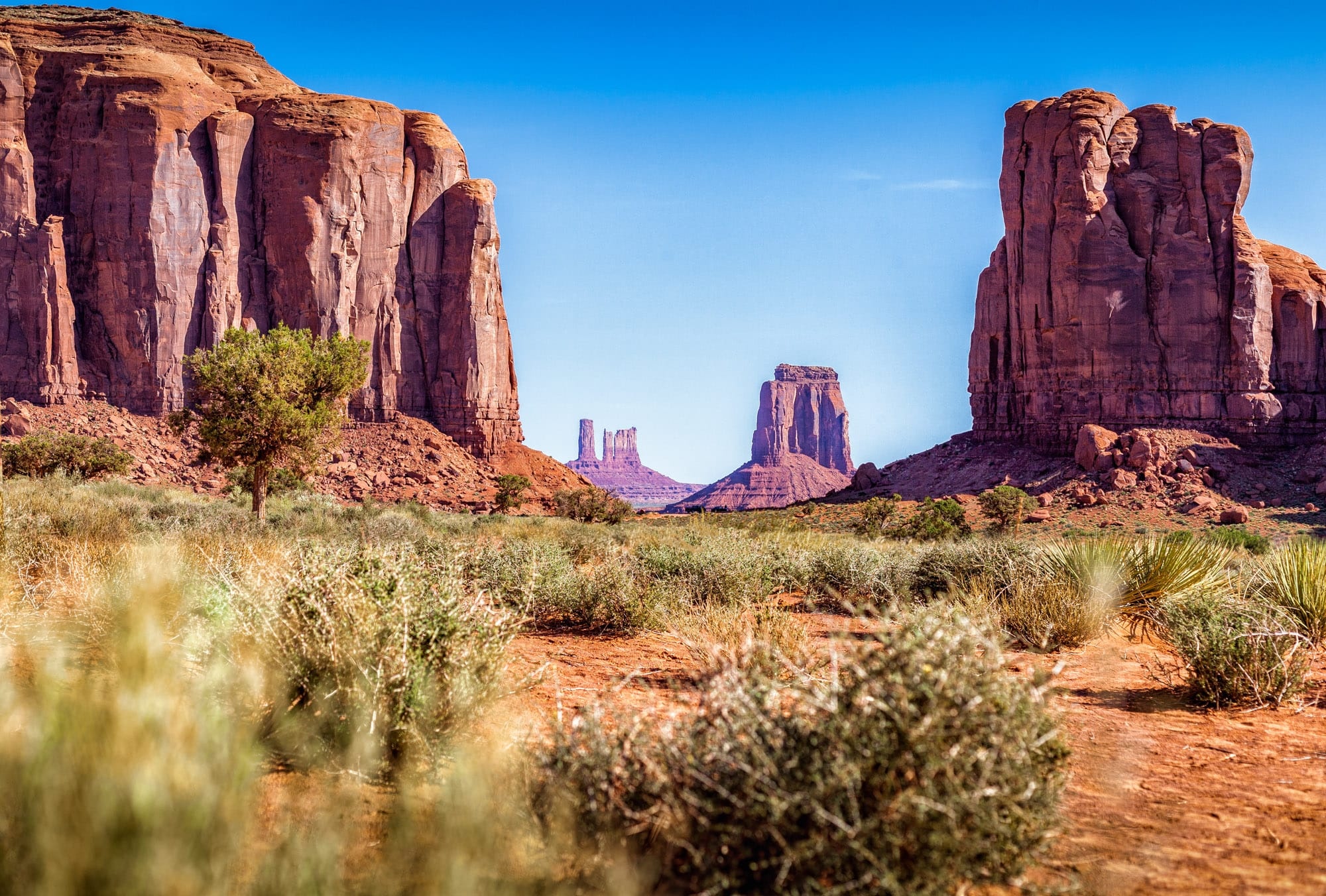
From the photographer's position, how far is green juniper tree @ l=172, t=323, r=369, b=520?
1941cm

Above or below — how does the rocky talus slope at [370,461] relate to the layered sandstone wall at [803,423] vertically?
below

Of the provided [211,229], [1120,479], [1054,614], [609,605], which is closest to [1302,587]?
[1054,614]

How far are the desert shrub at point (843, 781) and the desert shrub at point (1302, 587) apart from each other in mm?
6670

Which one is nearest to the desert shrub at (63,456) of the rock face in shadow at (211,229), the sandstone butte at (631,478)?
the rock face in shadow at (211,229)

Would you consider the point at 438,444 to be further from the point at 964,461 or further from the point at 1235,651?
the point at 1235,651

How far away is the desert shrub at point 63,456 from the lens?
111 feet

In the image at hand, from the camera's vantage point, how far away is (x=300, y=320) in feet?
173

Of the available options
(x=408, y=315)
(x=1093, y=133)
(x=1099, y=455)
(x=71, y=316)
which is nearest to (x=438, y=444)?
(x=408, y=315)

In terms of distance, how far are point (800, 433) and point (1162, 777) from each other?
148386 millimetres

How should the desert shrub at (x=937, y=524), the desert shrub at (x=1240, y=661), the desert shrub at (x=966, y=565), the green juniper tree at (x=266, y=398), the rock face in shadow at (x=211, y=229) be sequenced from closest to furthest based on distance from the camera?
the desert shrub at (x=1240, y=661) → the desert shrub at (x=966, y=565) → the green juniper tree at (x=266, y=398) → the desert shrub at (x=937, y=524) → the rock face in shadow at (x=211, y=229)

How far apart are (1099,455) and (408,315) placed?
42745 millimetres

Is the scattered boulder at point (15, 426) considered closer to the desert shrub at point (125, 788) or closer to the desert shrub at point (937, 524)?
the desert shrub at point (937, 524)

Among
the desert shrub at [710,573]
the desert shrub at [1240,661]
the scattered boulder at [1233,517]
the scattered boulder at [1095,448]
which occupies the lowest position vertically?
the desert shrub at [1240,661]

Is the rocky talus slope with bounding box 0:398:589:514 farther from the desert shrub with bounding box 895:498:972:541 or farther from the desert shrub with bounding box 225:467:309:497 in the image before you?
the desert shrub with bounding box 895:498:972:541
